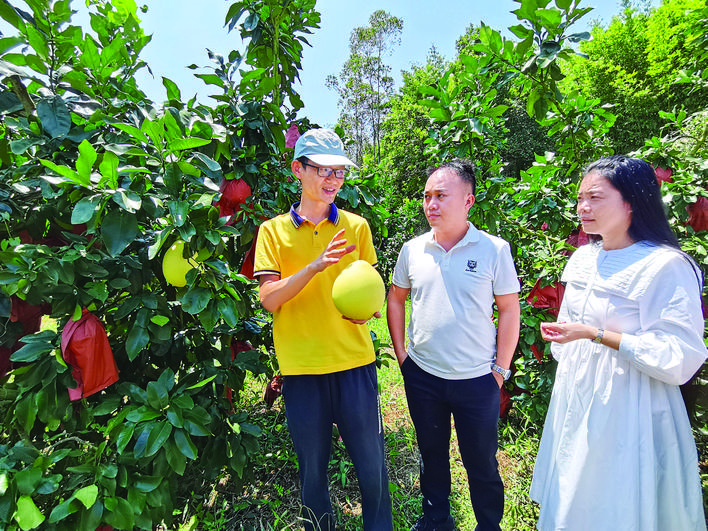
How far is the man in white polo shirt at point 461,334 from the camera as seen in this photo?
1511 millimetres

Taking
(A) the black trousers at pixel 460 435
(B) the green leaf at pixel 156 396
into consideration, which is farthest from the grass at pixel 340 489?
(B) the green leaf at pixel 156 396

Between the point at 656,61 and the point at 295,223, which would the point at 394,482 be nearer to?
the point at 295,223

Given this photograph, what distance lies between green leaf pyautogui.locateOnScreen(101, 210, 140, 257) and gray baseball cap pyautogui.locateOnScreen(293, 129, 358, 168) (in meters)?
0.63

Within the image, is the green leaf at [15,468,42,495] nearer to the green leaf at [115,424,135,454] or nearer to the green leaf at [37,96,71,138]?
the green leaf at [115,424,135,454]

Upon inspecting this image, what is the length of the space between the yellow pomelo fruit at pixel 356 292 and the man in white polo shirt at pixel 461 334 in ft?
1.17

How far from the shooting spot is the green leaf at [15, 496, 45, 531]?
37.4 inches

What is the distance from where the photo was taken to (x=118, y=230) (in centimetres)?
103

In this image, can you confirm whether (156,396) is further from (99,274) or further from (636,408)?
(636,408)

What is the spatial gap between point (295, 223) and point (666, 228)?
1342 mm

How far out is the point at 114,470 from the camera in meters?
1.10

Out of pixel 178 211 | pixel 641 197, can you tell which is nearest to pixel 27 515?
pixel 178 211

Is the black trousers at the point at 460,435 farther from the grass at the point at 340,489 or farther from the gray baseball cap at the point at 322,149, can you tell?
the gray baseball cap at the point at 322,149

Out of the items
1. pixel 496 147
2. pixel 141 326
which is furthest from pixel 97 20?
pixel 496 147

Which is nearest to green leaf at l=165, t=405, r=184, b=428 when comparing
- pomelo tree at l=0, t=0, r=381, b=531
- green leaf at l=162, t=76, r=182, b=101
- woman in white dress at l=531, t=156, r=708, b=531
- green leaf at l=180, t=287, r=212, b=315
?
pomelo tree at l=0, t=0, r=381, b=531
